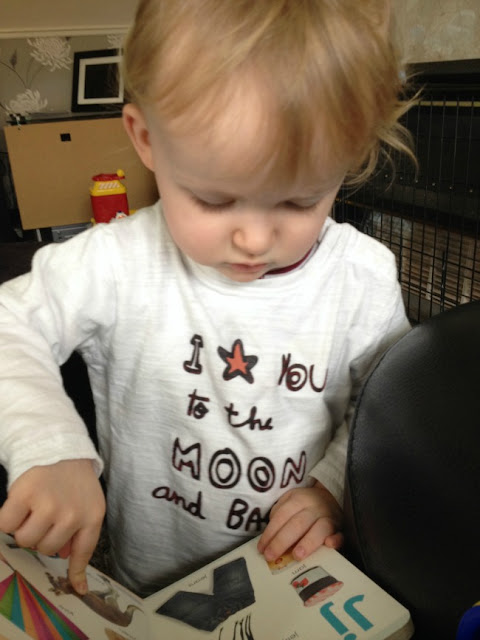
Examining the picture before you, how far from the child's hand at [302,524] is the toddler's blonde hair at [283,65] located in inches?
13.8

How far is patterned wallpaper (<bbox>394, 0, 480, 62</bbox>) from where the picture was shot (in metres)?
1.68

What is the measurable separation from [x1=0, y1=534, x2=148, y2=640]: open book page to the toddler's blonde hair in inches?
14.1

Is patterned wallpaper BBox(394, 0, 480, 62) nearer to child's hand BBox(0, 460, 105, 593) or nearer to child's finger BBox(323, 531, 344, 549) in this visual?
child's finger BBox(323, 531, 344, 549)

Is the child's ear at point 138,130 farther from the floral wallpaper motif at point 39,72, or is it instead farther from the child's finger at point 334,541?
the floral wallpaper motif at point 39,72

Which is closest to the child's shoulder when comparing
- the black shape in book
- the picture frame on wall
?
the black shape in book

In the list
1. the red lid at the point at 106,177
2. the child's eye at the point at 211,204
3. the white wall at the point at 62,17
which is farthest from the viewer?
the white wall at the point at 62,17

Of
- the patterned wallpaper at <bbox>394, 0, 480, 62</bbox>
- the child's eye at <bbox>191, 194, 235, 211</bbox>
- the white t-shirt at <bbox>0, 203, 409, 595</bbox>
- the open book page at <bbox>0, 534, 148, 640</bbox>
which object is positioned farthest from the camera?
the patterned wallpaper at <bbox>394, 0, 480, 62</bbox>

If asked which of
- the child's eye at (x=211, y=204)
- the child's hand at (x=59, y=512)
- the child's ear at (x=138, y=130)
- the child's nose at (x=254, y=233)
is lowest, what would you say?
the child's hand at (x=59, y=512)

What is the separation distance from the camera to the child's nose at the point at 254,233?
50 cm

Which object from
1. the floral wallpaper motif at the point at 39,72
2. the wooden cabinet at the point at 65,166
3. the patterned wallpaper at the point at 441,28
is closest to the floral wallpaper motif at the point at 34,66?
the floral wallpaper motif at the point at 39,72

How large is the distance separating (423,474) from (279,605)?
0.17 meters

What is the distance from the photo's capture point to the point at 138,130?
0.57m

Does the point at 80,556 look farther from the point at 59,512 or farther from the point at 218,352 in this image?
the point at 218,352

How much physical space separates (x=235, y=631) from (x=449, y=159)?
108cm
